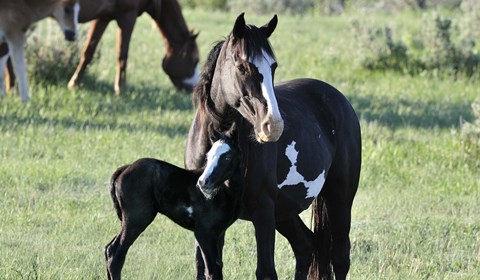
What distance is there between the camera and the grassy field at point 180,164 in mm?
6883

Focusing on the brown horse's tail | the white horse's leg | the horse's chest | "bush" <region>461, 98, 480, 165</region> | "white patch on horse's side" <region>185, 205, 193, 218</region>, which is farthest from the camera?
the white horse's leg

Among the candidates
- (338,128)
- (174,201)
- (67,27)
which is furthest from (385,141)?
(174,201)

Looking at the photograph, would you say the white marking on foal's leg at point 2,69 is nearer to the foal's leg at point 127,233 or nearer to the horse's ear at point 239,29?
the foal's leg at point 127,233

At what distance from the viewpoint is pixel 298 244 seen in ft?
20.4

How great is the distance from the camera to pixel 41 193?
8.37m

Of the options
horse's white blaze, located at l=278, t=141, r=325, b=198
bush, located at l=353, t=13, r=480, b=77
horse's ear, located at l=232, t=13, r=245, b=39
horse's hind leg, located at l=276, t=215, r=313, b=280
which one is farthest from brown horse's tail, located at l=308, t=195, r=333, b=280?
bush, located at l=353, t=13, r=480, b=77

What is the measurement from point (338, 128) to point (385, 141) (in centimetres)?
483

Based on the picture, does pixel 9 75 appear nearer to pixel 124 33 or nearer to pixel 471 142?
pixel 124 33

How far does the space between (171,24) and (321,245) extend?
27.3 feet

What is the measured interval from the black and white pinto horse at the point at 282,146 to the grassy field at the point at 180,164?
52 cm

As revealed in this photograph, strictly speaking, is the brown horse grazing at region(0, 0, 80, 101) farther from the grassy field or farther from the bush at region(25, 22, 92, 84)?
the bush at region(25, 22, 92, 84)

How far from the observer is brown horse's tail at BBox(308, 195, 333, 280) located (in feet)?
21.1

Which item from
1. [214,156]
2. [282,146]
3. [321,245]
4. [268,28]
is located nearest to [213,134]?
[214,156]

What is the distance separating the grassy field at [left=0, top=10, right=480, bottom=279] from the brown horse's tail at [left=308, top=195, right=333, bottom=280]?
0.33 m
